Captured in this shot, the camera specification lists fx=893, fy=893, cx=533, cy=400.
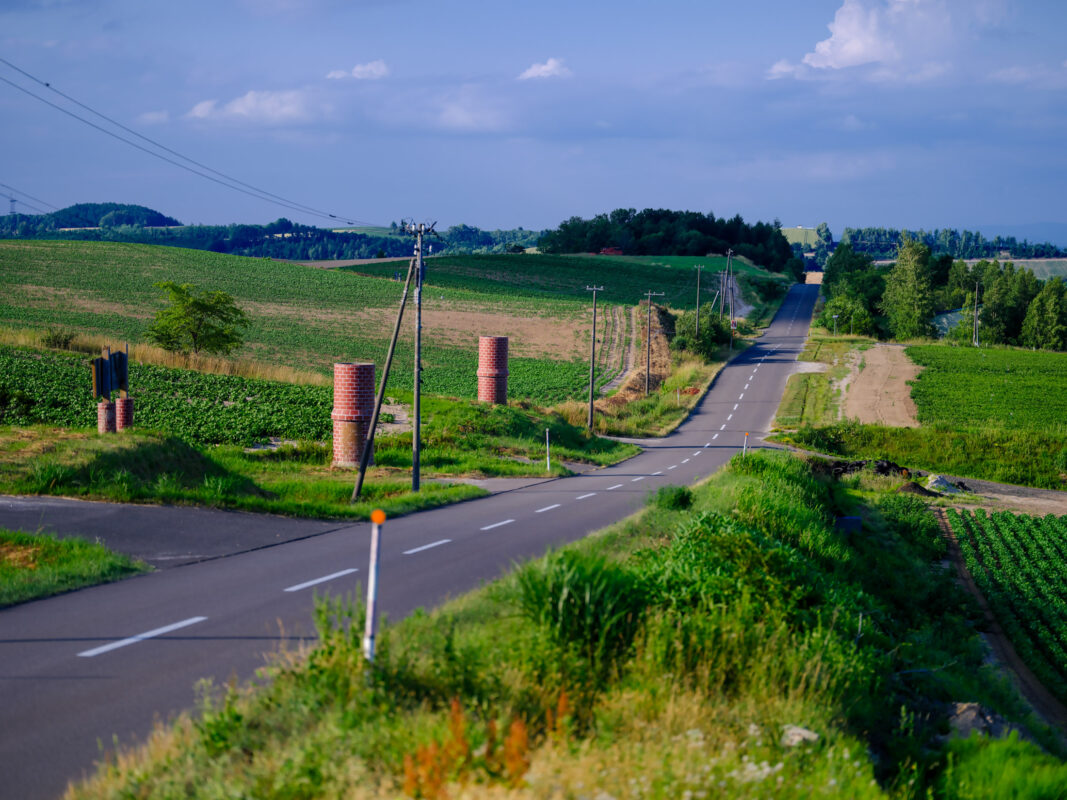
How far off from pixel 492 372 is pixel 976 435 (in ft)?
103

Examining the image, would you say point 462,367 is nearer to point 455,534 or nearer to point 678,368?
Answer: point 678,368

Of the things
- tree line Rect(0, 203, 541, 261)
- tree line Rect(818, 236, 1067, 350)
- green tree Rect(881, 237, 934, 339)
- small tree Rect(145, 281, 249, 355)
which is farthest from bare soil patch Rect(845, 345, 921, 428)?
tree line Rect(0, 203, 541, 261)

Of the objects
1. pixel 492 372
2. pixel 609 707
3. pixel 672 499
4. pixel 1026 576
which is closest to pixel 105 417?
pixel 672 499

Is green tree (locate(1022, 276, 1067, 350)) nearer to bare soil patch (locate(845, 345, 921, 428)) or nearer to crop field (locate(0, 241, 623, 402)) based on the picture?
bare soil patch (locate(845, 345, 921, 428))

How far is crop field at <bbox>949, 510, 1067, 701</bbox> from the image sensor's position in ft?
63.5

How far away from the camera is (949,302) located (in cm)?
13525

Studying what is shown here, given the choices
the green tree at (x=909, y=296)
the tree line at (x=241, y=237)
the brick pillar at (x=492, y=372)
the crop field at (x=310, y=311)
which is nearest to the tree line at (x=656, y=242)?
the tree line at (x=241, y=237)

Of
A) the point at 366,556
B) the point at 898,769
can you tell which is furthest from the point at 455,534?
the point at 898,769

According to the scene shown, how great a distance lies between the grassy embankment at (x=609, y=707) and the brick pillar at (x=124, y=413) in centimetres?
1562

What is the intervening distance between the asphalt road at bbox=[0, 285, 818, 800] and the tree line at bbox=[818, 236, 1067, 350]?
3633 inches

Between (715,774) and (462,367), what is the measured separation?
2384 inches

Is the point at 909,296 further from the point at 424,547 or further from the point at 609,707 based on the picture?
the point at 609,707

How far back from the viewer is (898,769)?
8.34 m

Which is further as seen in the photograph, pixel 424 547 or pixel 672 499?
pixel 672 499
